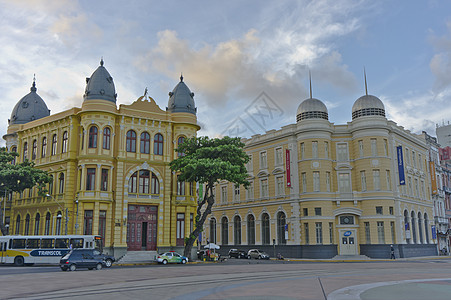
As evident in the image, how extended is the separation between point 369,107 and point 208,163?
1028 inches

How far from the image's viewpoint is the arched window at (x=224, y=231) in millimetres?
68463

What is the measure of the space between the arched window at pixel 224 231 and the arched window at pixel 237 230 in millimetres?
1794

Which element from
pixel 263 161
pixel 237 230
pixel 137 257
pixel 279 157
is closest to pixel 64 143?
pixel 137 257

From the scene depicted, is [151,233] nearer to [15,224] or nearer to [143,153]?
[143,153]

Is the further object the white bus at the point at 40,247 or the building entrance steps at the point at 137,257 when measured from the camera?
the building entrance steps at the point at 137,257

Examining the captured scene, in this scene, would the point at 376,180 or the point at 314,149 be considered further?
the point at 314,149

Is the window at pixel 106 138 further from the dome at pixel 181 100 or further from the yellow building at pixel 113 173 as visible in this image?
the dome at pixel 181 100

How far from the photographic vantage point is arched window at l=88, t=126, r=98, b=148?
154 ft

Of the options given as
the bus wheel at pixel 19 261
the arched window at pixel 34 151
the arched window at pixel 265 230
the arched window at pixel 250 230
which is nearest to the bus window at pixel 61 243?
the bus wheel at pixel 19 261

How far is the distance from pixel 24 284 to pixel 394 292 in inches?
709

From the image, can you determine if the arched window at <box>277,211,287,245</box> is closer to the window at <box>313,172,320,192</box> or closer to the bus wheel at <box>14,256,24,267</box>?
the window at <box>313,172,320,192</box>

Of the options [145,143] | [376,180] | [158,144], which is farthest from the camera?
[376,180]

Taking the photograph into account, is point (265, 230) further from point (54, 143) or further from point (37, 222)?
point (54, 143)

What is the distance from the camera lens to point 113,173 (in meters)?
47.2
